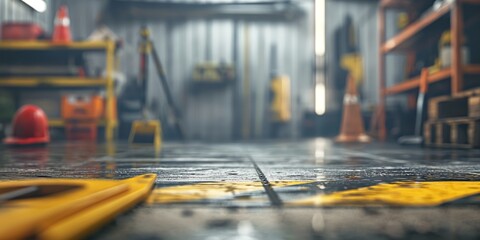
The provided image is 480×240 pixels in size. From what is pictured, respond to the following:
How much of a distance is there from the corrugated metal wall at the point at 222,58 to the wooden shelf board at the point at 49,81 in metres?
2.50

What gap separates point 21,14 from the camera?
775 cm

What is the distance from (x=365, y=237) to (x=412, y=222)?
6.7 inches

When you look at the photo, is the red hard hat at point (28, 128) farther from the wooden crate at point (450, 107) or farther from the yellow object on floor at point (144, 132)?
the wooden crate at point (450, 107)

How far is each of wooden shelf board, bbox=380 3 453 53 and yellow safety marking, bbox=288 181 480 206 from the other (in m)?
4.21

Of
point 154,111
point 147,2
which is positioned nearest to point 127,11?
point 147,2

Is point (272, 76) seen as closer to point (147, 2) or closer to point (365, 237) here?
point (147, 2)

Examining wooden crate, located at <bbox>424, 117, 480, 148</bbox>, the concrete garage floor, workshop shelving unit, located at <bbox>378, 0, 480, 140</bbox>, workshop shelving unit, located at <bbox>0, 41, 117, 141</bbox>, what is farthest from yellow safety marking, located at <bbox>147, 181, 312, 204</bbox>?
workshop shelving unit, located at <bbox>0, 41, 117, 141</bbox>

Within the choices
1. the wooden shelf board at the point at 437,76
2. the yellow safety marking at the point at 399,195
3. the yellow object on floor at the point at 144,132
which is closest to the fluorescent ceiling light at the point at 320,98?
the wooden shelf board at the point at 437,76

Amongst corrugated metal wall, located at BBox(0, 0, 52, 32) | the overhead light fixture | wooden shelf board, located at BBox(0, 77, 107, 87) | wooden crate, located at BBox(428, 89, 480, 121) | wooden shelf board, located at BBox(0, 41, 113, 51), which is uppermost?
the overhead light fixture

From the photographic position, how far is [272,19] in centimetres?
944

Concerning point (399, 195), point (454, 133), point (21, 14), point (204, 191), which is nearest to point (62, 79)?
point (21, 14)

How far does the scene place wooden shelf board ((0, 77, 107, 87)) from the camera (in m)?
6.58

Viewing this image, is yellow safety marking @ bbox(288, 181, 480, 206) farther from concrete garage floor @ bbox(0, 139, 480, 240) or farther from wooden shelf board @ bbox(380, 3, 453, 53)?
wooden shelf board @ bbox(380, 3, 453, 53)

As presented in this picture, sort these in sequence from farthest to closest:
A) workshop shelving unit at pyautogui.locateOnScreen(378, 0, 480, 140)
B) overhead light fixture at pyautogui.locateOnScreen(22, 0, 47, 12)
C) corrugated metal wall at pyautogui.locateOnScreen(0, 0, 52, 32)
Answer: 1. overhead light fixture at pyautogui.locateOnScreen(22, 0, 47, 12)
2. corrugated metal wall at pyautogui.locateOnScreen(0, 0, 52, 32)
3. workshop shelving unit at pyautogui.locateOnScreen(378, 0, 480, 140)
